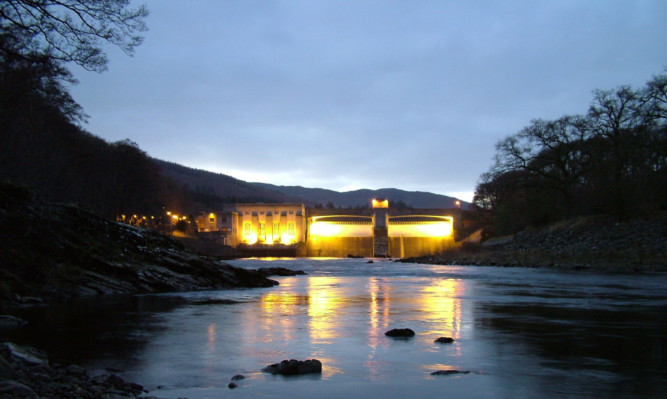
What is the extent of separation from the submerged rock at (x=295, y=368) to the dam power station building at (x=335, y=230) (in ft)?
375

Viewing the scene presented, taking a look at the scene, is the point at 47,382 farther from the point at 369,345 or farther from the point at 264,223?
the point at 264,223

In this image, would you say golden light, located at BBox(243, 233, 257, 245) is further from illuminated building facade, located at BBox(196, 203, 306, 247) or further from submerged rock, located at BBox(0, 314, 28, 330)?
submerged rock, located at BBox(0, 314, 28, 330)

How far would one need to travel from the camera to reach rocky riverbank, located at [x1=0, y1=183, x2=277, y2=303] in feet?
64.8

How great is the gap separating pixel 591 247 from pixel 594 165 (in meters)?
12.8

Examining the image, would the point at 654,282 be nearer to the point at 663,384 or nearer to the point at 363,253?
the point at 663,384

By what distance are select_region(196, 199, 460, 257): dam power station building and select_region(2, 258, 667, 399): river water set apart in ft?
348

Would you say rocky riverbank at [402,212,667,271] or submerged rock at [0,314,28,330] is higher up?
rocky riverbank at [402,212,667,271]

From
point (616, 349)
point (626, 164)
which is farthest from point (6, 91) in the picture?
point (626, 164)

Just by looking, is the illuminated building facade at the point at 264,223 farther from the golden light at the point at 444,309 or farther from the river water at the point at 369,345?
the river water at the point at 369,345

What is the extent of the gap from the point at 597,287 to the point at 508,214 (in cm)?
5871

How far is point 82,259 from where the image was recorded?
2272 cm

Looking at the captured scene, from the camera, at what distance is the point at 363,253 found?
12850 centimetres

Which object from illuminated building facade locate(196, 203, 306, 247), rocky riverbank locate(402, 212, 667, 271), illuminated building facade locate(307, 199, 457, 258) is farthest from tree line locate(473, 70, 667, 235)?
illuminated building facade locate(196, 203, 306, 247)

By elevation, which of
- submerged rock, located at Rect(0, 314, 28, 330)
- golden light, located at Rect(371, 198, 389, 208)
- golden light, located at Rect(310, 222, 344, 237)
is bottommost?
submerged rock, located at Rect(0, 314, 28, 330)
